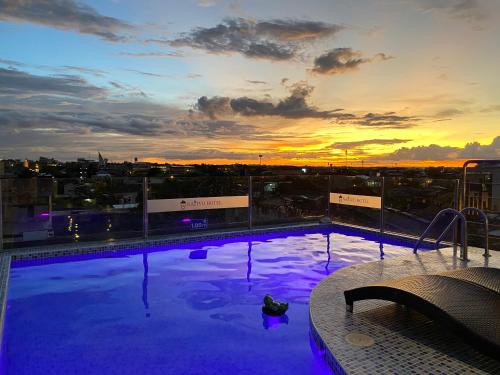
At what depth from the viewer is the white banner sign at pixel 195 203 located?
7787 millimetres

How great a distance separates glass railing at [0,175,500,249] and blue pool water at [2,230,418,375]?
646 millimetres

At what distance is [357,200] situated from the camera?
943cm

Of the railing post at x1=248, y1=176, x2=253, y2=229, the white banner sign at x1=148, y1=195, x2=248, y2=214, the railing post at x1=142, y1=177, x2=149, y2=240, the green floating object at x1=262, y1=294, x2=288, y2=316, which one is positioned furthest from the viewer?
the railing post at x1=248, y1=176, x2=253, y2=229

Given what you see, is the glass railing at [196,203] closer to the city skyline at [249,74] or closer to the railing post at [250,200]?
the railing post at [250,200]

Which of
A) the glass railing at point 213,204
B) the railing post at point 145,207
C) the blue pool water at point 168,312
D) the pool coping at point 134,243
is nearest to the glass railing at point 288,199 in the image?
the glass railing at point 213,204

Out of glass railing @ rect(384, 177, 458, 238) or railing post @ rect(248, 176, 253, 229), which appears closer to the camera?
glass railing @ rect(384, 177, 458, 238)

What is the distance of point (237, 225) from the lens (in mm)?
9023

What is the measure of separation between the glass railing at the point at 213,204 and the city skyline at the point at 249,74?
6.42ft

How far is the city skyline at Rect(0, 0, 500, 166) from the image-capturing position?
346 inches

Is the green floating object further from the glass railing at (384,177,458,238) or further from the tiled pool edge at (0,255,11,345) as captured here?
the glass railing at (384,177,458,238)

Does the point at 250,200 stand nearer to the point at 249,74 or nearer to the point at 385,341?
the point at 249,74

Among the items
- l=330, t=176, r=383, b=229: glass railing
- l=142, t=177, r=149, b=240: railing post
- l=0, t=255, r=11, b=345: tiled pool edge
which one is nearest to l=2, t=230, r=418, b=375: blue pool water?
l=0, t=255, r=11, b=345: tiled pool edge

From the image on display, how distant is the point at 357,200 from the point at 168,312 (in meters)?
6.44

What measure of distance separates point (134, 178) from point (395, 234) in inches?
235
